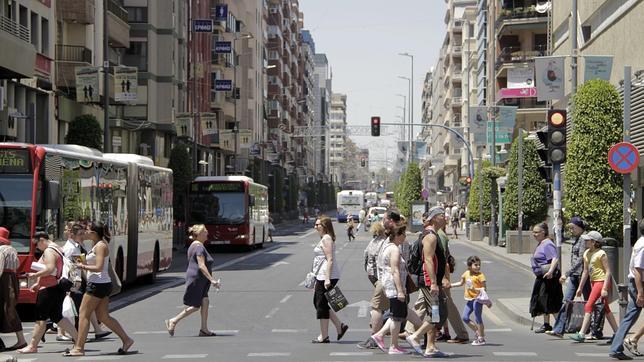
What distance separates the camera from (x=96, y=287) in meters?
15.6

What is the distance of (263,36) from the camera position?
123625 mm

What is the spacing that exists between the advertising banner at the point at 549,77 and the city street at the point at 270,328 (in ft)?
17.6

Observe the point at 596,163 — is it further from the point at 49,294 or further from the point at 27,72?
the point at 27,72

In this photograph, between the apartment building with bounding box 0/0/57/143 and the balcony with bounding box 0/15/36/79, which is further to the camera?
the apartment building with bounding box 0/0/57/143

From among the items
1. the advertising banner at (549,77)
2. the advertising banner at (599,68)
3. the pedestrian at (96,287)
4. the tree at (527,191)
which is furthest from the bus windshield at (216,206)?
the pedestrian at (96,287)

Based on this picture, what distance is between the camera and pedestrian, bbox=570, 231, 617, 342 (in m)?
16.8

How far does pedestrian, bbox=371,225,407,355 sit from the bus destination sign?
8114mm

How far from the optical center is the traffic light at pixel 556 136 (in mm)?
20391

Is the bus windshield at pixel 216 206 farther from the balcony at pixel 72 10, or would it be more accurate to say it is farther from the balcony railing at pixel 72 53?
the balcony at pixel 72 10

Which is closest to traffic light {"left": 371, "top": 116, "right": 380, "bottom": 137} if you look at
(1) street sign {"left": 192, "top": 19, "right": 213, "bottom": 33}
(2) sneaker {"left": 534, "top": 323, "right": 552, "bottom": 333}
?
(1) street sign {"left": 192, "top": 19, "right": 213, "bottom": 33}

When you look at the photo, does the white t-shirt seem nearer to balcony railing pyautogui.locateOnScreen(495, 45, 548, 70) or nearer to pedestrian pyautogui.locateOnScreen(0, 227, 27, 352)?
pedestrian pyautogui.locateOnScreen(0, 227, 27, 352)

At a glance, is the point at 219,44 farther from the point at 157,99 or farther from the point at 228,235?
Answer: the point at 228,235

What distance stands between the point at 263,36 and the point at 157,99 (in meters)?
57.3

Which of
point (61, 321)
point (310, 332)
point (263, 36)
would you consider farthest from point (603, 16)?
point (263, 36)
